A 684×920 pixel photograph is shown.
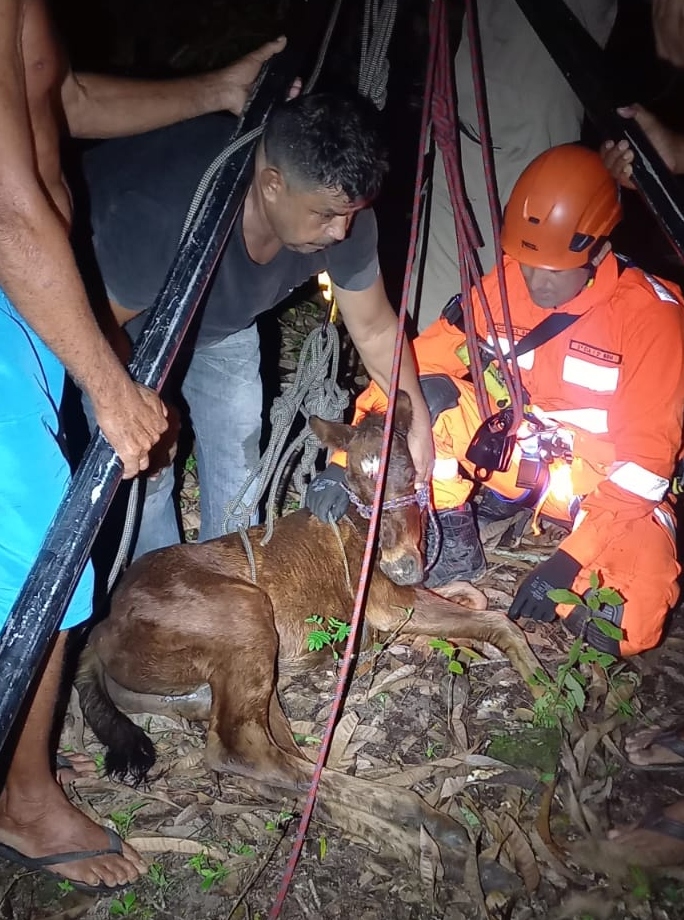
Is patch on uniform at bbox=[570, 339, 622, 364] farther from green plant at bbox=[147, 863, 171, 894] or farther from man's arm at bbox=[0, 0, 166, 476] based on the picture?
green plant at bbox=[147, 863, 171, 894]

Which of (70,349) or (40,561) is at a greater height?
(70,349)

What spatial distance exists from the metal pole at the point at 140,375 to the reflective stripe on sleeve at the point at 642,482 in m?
2.73

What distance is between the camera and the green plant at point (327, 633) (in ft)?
13.1

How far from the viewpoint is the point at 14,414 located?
2.61 meters

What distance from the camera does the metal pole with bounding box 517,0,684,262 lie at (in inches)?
84.6

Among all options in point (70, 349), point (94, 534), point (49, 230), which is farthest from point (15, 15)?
point (94, 534)

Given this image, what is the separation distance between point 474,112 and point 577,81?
2985mm

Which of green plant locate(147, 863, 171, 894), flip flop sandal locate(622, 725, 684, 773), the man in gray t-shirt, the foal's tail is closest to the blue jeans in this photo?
the man in gray t-shirt

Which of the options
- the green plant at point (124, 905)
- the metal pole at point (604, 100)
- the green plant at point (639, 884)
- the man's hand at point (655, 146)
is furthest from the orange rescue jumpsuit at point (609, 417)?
the green plant at point (124, 905)

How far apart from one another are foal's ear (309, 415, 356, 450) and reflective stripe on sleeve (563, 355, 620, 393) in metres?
1.41

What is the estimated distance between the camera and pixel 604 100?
2.38m

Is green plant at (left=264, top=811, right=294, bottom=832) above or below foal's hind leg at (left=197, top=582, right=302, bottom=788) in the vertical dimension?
below

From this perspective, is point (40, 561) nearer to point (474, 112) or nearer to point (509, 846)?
point (509, 846)

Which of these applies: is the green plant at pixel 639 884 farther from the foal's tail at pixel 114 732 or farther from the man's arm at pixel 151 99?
the man's arm at pixel 151 99
